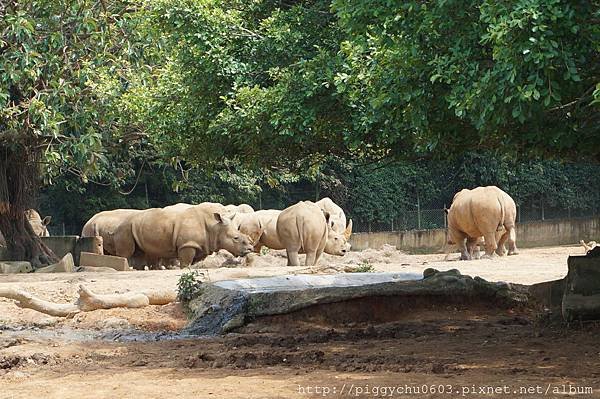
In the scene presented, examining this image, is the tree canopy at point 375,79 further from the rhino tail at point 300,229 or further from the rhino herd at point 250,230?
the rhino herd at point 250,230

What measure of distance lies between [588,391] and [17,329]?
859cm

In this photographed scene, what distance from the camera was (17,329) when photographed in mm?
14289

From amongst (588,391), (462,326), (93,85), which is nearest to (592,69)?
(588,391)

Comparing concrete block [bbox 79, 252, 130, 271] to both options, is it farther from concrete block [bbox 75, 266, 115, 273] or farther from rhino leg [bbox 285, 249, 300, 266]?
rhino leg [bbox 285, 249, 300, 266]

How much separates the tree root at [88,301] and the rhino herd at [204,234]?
322 inches

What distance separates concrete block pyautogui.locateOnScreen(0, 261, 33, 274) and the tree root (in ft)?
21.2

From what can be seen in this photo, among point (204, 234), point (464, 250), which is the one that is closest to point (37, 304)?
point (204, 234)

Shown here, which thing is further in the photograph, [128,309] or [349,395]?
[128,309]

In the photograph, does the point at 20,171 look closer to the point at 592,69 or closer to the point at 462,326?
the point at 462,326

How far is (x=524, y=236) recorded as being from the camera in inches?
1479

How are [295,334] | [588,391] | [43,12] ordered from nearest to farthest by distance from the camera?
[588,391]
[295,334]
[43,12]

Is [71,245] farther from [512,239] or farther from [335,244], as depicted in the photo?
[512,239]

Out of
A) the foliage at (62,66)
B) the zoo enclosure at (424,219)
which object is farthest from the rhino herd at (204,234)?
the zoo enclosure at (424,219)

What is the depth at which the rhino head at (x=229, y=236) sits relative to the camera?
972 inches
